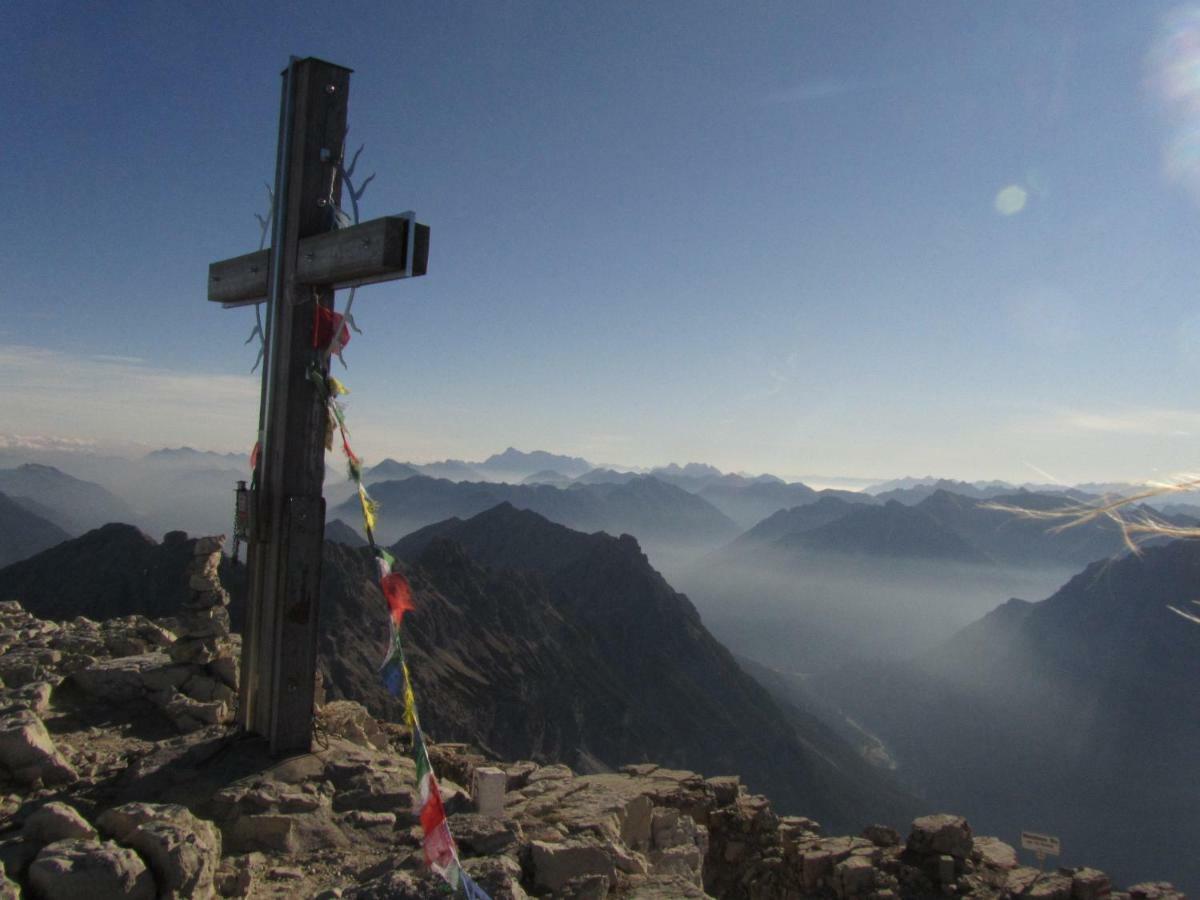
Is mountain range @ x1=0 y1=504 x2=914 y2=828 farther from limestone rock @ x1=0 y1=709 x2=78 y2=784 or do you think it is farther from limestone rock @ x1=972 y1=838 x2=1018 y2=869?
limestone rock @ x1=0 y1=709 x2=78 y2=784

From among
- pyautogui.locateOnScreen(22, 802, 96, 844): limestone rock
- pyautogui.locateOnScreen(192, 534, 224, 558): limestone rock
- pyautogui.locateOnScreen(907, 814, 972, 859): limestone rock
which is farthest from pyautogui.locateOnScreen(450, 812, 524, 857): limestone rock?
pyautogui.locateOnScreen(907, 814, 972, 859): limestone rock

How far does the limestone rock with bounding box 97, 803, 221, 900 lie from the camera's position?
350 centimetres

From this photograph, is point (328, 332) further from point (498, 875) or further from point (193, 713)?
point (498, 875)

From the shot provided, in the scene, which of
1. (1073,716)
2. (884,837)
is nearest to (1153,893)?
(884,837)

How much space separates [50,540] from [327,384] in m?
180

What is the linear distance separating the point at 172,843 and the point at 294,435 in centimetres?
277

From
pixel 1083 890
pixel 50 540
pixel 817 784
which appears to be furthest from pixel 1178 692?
pixel 50 540

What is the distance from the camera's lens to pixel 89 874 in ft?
10.6

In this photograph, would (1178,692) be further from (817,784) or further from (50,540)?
(50,540)

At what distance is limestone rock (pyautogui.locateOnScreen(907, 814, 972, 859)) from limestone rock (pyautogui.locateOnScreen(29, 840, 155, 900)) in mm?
10718

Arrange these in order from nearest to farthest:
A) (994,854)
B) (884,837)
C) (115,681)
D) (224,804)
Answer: (224,804) < (115,681) < (994,854) < (884,837)

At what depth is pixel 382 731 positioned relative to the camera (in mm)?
8516

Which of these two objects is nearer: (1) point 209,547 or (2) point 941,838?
(1) point 209,547

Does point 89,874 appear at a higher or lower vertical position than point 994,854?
higher
